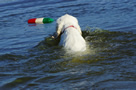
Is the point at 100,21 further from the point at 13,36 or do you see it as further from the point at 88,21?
the point at 13,36

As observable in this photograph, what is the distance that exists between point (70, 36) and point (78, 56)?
951mm

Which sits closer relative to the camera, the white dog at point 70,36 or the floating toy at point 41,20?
the white dog at point 70,36

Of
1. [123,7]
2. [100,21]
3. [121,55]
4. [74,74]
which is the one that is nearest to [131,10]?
[123,7]

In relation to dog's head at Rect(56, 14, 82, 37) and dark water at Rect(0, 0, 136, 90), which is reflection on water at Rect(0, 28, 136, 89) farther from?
dog's head at Rect(56, 14, 82, 37)

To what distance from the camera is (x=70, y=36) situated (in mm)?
6742

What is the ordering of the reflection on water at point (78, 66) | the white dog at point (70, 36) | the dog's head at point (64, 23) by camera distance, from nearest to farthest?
the reflection on water at point (78, 66)
the white dog at point (70, 36)
the dog's head at point (64, 23)

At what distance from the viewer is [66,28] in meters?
7.57

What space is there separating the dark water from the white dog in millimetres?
231

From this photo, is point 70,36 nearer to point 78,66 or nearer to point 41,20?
point 78,66

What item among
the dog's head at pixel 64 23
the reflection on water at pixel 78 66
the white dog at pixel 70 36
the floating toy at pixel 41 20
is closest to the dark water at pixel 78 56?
the reflection on water at pixel 78 66

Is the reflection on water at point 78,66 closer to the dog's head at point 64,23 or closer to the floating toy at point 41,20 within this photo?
the dog's head at point 64,23

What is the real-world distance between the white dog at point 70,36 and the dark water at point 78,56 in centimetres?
23

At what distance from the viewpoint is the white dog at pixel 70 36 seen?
6.36 meters

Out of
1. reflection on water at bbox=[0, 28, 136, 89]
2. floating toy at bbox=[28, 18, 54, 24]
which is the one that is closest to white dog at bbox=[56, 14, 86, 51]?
reflection on water at bbox=[0, 28, 136, 89]
